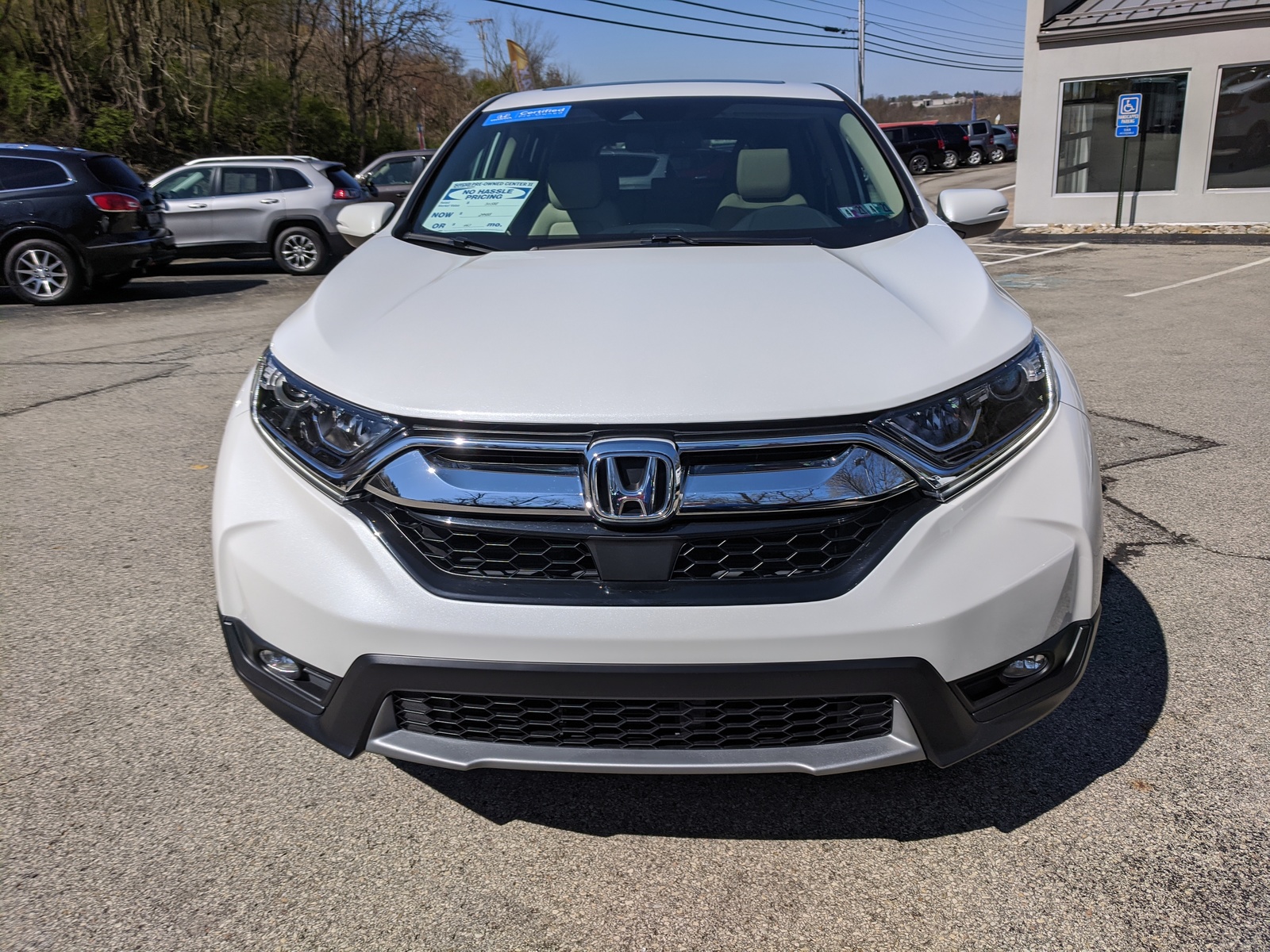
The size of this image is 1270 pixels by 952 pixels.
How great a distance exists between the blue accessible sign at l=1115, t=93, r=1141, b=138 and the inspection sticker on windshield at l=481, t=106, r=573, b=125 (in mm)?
16387

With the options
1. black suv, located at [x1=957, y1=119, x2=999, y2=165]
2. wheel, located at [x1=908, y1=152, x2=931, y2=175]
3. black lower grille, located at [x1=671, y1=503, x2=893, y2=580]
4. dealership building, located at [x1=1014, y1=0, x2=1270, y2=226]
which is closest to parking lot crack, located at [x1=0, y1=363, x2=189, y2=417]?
black lower grille, located at [x1=671, y1=503, x2=893, y2=580]

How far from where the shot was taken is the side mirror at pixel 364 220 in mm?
3561

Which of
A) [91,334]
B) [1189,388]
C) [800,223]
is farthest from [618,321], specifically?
[91,334]

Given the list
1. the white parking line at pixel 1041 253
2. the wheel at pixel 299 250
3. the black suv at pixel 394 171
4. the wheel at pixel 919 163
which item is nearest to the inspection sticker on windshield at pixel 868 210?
the white parking line at pixel 1041 253

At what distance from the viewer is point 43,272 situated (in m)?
11.4

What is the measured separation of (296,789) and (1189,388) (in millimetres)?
5820

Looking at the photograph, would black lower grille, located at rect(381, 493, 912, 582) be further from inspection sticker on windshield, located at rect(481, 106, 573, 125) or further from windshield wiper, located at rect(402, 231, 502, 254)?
inspection sticker on windshield, located at rect(481, 106, 573, 125)

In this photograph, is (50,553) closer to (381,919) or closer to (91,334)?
(381,919)

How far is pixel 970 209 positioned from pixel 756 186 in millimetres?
752

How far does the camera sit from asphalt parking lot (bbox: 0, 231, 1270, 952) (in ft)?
6.66

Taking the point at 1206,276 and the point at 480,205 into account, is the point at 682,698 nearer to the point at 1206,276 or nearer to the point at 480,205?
the point at 480,205

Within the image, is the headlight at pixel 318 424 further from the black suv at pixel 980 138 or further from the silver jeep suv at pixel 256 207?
the black suv at pixel 980 138

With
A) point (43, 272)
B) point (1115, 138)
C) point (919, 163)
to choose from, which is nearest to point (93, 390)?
point (43, 272)

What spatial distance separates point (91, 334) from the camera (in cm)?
953
